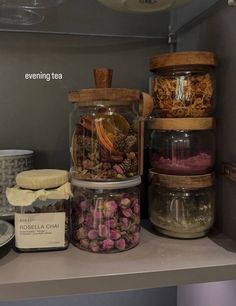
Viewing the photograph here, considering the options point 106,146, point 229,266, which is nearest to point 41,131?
point 106,146

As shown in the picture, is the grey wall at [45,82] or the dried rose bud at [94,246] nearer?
the dried rose bud at [94,246]

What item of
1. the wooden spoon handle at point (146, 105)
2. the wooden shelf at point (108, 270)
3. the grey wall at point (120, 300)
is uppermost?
the wooden spoon handle at point (146, 105)

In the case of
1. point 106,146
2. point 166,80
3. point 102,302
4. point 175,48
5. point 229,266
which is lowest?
point 102,302

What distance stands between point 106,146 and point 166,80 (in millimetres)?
186

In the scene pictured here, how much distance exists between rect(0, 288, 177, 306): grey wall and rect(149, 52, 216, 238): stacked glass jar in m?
0.35

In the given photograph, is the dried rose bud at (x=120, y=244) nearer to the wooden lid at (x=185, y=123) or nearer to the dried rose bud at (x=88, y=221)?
the dried rose bud at (x=88, y=221)

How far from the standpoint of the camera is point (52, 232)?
66 centimetres

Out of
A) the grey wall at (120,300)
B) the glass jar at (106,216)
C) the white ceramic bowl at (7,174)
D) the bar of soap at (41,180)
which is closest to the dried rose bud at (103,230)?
the glass jar at (106,216)

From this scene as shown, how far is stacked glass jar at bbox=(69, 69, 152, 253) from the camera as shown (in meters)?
0.66

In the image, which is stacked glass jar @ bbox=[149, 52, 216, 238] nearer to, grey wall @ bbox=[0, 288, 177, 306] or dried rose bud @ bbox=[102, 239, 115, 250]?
dried rose bud @ bbox=[102, 239, 115, 250]

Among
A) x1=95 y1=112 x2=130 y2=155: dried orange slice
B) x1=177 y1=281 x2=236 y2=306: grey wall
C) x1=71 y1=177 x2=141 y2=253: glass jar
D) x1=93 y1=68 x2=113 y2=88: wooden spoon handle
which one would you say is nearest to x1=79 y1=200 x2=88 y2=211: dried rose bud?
x1=71 y1=177 x2=141 y2=253: glass jar

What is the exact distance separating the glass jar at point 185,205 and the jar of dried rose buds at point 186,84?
0.13 metres

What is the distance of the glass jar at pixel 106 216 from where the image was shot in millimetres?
663

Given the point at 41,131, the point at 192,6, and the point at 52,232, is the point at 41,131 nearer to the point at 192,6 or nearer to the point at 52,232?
the point at 52,232
